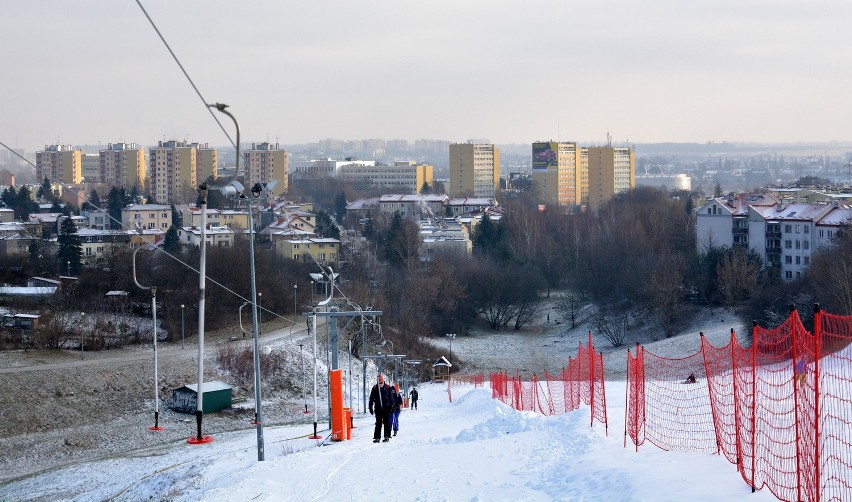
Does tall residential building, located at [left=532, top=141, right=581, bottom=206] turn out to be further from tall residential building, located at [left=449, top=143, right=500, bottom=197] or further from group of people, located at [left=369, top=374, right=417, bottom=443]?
group of people, located at [left=369, top=374, right=417, bottom=443]

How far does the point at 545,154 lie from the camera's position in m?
156

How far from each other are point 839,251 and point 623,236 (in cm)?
2401

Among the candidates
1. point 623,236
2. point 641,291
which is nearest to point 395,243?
point 623,236

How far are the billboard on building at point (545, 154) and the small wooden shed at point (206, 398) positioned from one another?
126 meters

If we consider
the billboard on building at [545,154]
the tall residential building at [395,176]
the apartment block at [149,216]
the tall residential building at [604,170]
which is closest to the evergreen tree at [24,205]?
the apartment block at [149,216]

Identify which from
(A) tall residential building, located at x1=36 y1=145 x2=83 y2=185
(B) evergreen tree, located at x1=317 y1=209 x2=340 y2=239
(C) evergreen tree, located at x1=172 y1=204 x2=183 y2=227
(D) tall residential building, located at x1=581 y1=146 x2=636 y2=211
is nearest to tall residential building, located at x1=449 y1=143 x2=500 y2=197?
(D) tall residential building, located at x1=581 y1=146 x2=636 y2=211

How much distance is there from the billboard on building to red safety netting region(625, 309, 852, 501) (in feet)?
459

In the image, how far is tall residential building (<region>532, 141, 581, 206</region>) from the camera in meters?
154

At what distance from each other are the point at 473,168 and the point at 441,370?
123778 millimetres

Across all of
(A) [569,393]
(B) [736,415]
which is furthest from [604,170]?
(B) [736,415]

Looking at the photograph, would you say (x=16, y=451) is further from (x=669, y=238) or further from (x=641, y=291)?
(x=669, y=238)

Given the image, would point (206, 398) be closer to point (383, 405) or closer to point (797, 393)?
point (383, 405)

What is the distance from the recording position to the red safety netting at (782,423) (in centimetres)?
820

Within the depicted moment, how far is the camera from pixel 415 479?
443 inches
